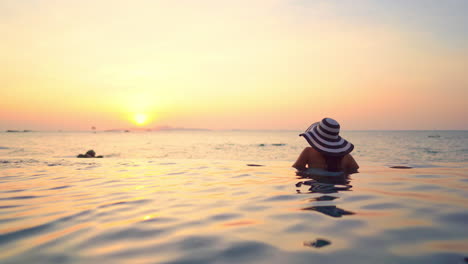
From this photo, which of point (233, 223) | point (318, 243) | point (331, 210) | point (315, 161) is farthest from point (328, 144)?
point (318, 243)

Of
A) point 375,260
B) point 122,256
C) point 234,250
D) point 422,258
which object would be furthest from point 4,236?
point 422,258

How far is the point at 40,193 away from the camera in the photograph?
18.7 feet

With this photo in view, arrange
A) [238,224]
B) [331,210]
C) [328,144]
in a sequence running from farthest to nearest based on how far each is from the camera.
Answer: [328,144]
[331,210]
[238,224]

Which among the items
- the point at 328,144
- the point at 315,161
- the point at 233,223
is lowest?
the point at 233,223

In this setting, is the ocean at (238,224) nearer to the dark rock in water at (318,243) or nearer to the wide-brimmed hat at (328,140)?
the dark rock in water at (318,243)

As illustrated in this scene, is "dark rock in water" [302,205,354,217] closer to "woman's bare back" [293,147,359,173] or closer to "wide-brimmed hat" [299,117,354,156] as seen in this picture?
"wide-brimmed hat" [299,117,354,156]

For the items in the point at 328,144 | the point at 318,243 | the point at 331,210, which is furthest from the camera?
the point at 328,144

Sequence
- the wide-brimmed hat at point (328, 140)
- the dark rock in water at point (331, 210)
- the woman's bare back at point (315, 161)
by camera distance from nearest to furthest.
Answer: the dark rock in water at point (331, 210)
the wide-brimmed hat at point (328, 140)
the woman's bare back at point (315, 161)

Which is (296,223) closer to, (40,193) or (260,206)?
(260,206)

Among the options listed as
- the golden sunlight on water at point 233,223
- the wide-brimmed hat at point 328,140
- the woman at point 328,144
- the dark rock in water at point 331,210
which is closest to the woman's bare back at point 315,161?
the woman at point 328,144

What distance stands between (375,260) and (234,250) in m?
1.22

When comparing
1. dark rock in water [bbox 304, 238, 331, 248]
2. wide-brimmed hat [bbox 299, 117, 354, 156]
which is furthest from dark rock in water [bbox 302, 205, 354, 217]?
wide-brimmed hat [bbox 299, 117, 354, 156]

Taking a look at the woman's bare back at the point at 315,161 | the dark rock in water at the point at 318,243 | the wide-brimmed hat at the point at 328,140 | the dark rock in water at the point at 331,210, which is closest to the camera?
the dark rock in water at the point at 318,243

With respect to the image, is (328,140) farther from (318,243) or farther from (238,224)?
(318,243)
